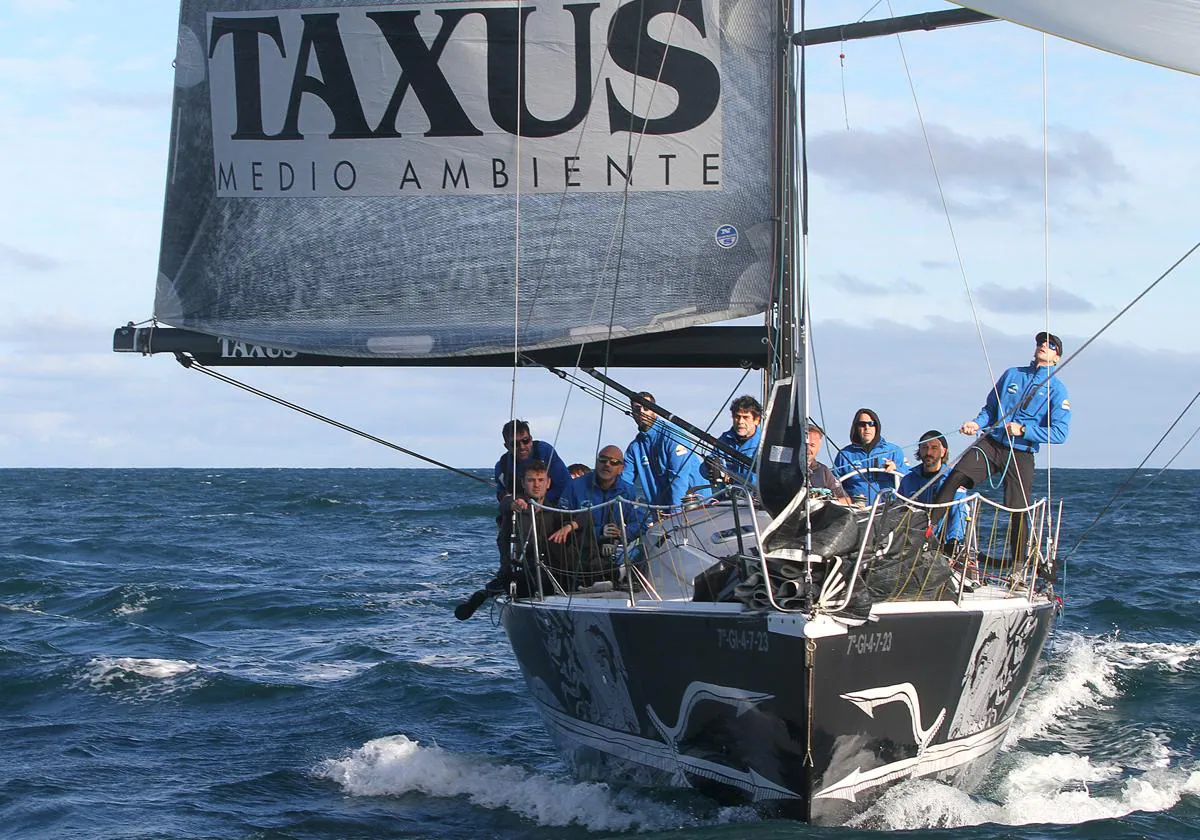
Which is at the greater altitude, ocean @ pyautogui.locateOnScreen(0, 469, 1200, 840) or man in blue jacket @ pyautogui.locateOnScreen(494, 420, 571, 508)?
man in blue jacket @ pyautogui.locateOnScreen(494, 420, 571, 508)

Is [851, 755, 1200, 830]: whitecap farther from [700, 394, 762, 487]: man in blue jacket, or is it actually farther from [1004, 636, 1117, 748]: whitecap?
[700, 394, 762, 487]: man in blue jacket

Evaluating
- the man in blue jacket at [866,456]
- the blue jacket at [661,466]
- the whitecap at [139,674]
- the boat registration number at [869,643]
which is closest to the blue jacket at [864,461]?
the man in blue jacket at [866,456]

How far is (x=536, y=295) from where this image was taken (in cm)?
986

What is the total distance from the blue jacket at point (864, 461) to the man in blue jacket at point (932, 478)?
0.11m

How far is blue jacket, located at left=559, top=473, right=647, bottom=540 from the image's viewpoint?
908cm

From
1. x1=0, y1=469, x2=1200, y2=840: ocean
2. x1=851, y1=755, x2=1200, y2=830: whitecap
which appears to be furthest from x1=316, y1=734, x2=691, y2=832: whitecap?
x1=851, y1=755, x2=1200, y2=830: whitecap

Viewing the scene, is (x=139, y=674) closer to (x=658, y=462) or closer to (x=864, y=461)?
(x=658, y=462)

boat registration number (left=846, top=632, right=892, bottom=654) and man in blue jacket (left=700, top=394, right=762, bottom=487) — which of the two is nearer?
boat registration number (left=846, top=632, right=892, bottom=654)

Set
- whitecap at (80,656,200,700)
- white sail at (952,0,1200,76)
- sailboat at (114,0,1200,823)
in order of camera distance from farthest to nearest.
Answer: whitecap at (80,656,200,700) → sailboat at (114,0,1200,823) → white sail at (952,0,1200,76)

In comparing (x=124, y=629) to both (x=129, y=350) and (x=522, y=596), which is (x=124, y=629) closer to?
(x=129, y=350)

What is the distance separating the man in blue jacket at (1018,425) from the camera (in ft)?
29.5

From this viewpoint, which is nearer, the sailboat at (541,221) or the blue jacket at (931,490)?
the sailboat at (541,221)

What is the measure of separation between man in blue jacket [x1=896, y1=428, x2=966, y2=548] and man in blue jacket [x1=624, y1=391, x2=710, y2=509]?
1.39 metres

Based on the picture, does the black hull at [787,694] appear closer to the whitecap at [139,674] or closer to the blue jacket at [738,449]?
the blue jacket at [738,449]
